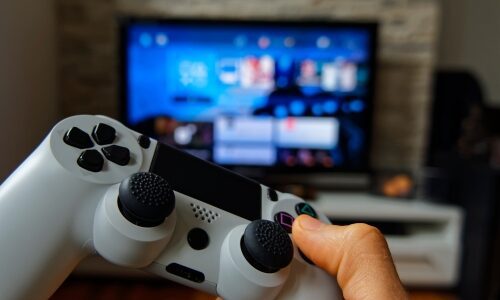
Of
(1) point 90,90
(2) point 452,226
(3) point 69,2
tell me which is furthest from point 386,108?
(3) point 69,2

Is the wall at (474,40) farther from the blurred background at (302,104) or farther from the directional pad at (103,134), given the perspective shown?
the directional pad at (103,134)

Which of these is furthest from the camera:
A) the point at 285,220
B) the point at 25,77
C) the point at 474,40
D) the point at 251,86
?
the point at 474,40

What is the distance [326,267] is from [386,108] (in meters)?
1.72

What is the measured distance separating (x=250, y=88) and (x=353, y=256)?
1.47m

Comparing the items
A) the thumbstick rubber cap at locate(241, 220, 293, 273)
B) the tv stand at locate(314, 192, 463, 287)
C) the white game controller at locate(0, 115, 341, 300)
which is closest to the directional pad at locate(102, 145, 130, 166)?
the white game controller at locate(0, 115, 341, 300)

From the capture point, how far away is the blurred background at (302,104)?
1.79m

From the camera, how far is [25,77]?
178 centimetres

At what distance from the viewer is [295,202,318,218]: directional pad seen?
0.54m

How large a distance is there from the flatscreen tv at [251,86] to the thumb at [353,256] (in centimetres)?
143

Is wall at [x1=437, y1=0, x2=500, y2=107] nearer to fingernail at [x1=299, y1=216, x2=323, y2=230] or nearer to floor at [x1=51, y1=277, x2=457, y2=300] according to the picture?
floor at [x1=51, y1=277, x2=457, y2=300]

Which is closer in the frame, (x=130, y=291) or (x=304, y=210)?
(x=304, y=210)

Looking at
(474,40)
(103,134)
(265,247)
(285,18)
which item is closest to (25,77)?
(285,18)

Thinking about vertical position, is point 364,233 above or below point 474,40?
below

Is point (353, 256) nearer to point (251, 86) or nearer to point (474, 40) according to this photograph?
point (251, 86)
